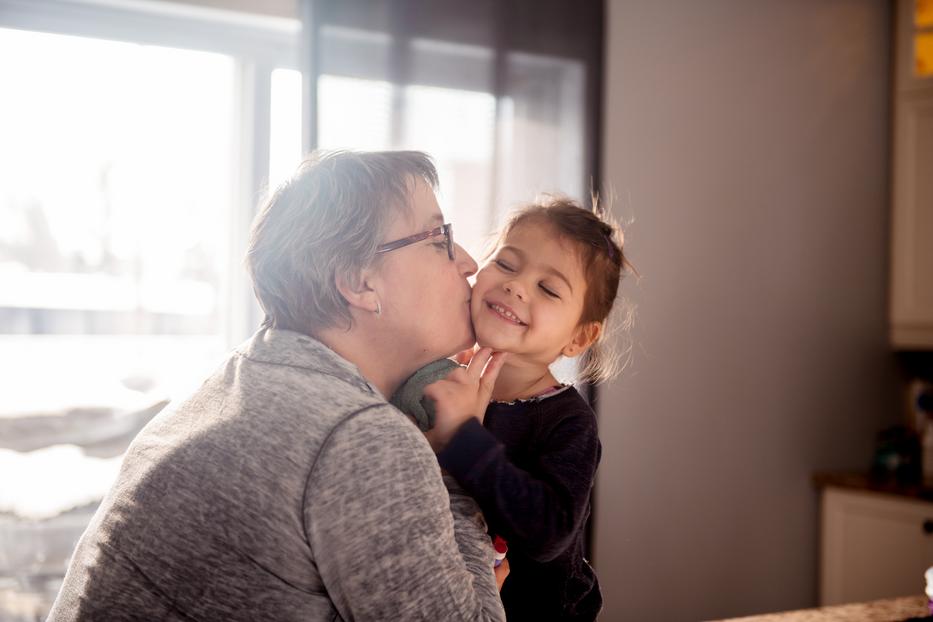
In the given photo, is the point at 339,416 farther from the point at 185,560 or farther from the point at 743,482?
the point at 743,482

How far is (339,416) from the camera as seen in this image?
100 centimetres

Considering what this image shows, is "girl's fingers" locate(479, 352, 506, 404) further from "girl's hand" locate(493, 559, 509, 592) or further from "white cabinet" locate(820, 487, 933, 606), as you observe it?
"white cabinet" locate(820, 487, 933, 606)

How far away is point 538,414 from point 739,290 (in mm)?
2319

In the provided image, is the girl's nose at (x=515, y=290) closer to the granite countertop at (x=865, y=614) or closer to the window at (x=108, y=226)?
the granite countertop at (x=865, y=614)

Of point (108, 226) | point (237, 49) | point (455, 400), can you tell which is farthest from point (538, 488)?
point (237, 49)

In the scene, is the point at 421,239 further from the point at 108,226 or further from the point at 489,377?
the point at 108,226

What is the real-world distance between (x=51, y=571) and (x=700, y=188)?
2703 mm

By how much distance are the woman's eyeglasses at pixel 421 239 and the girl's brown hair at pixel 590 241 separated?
40cm

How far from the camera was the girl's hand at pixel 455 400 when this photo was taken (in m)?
1.23

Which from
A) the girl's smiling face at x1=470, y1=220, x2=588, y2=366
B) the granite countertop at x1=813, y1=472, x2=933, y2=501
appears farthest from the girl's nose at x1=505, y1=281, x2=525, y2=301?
the granite countertop at x1=813, y1=472, x2=933, y2=501

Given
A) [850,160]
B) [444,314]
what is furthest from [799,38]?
[444,314]

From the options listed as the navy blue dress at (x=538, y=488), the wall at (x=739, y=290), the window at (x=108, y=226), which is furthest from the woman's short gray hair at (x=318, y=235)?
the wall at (x=739, y=290)

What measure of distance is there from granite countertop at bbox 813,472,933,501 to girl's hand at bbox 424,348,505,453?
8.24 ft

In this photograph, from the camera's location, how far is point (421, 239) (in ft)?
4.18
